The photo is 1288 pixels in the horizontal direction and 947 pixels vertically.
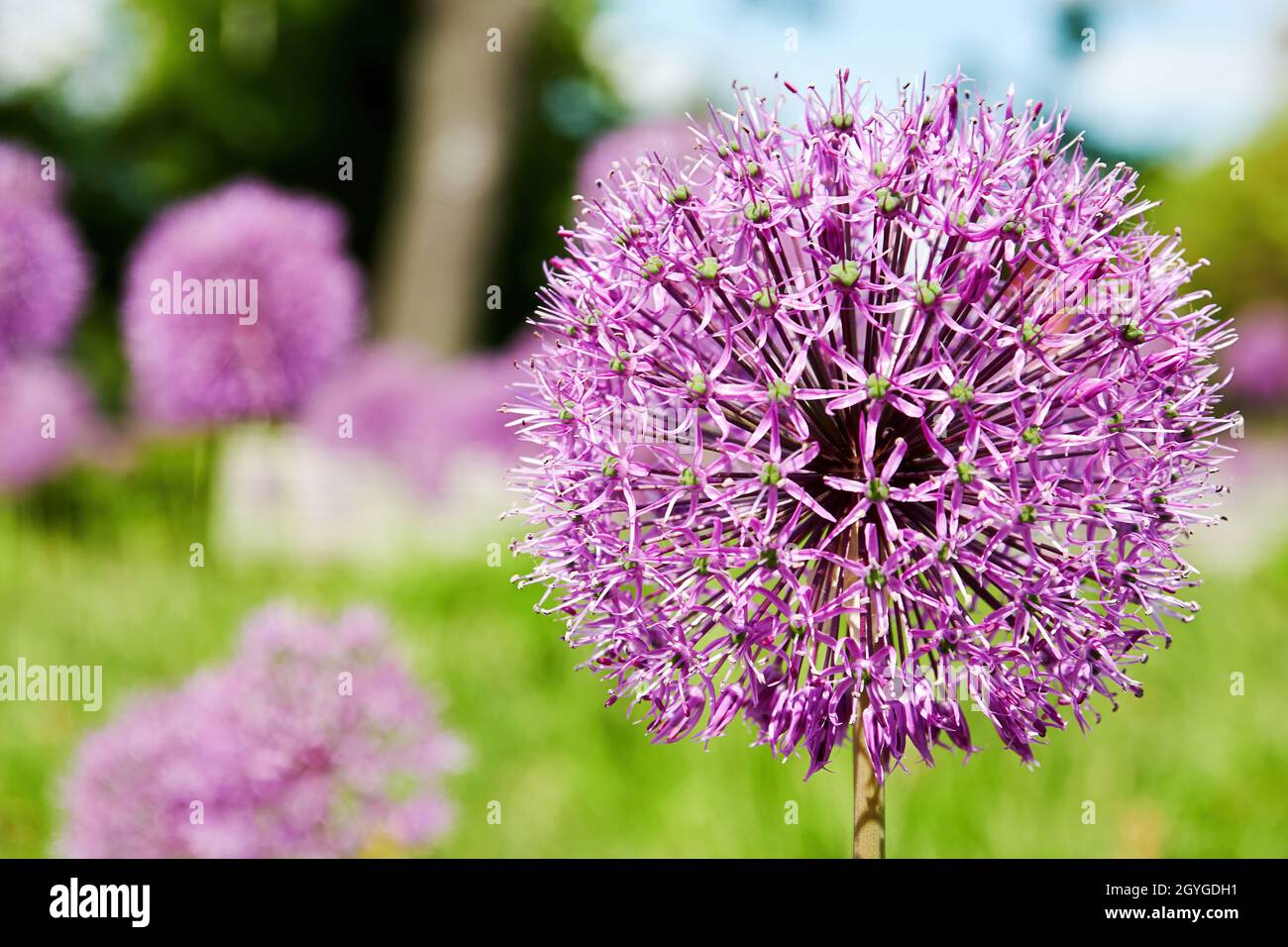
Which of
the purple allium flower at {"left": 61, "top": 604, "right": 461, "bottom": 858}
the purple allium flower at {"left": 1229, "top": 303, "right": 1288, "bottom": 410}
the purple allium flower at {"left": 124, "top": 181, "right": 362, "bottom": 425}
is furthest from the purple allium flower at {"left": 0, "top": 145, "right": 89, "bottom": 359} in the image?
the purple allium flower at {"left": 1229, "top": 303, "right": 1288, "bottom": 410}

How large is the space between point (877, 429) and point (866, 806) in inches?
28.8

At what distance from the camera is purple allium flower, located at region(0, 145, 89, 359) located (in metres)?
7.48

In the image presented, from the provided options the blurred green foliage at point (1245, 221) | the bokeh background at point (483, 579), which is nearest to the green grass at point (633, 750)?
the bokeh background at point (483, 579)

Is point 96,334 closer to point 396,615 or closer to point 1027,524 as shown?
point 396,615

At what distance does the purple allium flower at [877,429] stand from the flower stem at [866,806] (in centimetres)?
6

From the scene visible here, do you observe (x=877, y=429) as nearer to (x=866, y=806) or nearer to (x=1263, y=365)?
(x=866, y=806)

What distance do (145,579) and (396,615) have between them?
90.2 inches

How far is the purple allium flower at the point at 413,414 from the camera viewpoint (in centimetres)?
1048

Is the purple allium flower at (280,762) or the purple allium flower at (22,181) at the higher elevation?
the purple allium flower at (22,181)

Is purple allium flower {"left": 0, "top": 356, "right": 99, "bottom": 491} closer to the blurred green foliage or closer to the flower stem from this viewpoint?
the flower stem

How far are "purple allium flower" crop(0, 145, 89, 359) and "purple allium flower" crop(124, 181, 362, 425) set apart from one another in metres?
0.59

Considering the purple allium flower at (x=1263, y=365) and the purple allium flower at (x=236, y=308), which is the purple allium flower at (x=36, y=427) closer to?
the purple allium flower at (x=236, y=308)

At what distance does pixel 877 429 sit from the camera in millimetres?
2574

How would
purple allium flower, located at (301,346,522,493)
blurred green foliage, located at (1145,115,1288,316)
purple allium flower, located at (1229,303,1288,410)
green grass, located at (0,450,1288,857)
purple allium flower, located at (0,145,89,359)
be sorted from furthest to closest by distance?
1. blurred green foliage, located at (1145,115,1288,316)
2. purple allium flower, located at (1229,303,1288,410)
3. purple allium flower, located at (301,346,522,493)
4. purple allium flower, located at (0,145,89,359)
5. green grass, located at (0,450,1288,857)
